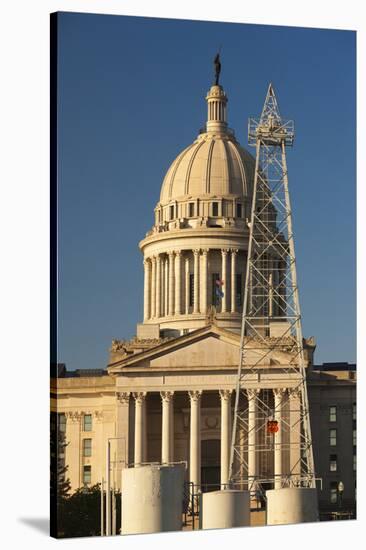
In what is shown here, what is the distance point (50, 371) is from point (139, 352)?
4146 cm

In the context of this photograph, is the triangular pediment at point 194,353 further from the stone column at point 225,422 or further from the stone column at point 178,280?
the stone column at point 178,280

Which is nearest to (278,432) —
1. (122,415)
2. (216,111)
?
(122,415)

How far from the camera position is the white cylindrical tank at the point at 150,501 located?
176 ft

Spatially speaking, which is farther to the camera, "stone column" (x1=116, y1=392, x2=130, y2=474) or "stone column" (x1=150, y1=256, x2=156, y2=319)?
"stone column" (x1=150, y1=256, x2=156, y2=319)

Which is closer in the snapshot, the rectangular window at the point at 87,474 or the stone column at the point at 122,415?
the rectangular window at the point at 87,474

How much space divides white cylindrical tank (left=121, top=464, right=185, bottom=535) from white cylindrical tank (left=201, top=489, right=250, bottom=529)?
1.09m

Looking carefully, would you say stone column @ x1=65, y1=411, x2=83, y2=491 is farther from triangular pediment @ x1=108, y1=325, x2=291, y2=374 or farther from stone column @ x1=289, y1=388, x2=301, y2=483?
stone column @ x1=289, y1=388, x2=301, y2=483

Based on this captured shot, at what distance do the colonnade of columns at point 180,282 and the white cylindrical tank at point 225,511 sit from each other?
47586mm

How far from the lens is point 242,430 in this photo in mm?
89188

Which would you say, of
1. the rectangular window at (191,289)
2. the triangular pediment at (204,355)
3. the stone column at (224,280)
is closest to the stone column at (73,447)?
the triangular pediment at (204,355)

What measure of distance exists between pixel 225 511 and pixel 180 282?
49.7 metres

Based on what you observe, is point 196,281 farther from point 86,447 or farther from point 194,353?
point 86,447

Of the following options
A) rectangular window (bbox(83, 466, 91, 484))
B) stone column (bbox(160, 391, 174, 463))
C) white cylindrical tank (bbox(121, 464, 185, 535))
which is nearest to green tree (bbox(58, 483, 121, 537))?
white cylindrical tank (bbox(121, 464, 185, 535))

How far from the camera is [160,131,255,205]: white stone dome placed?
10438cm
